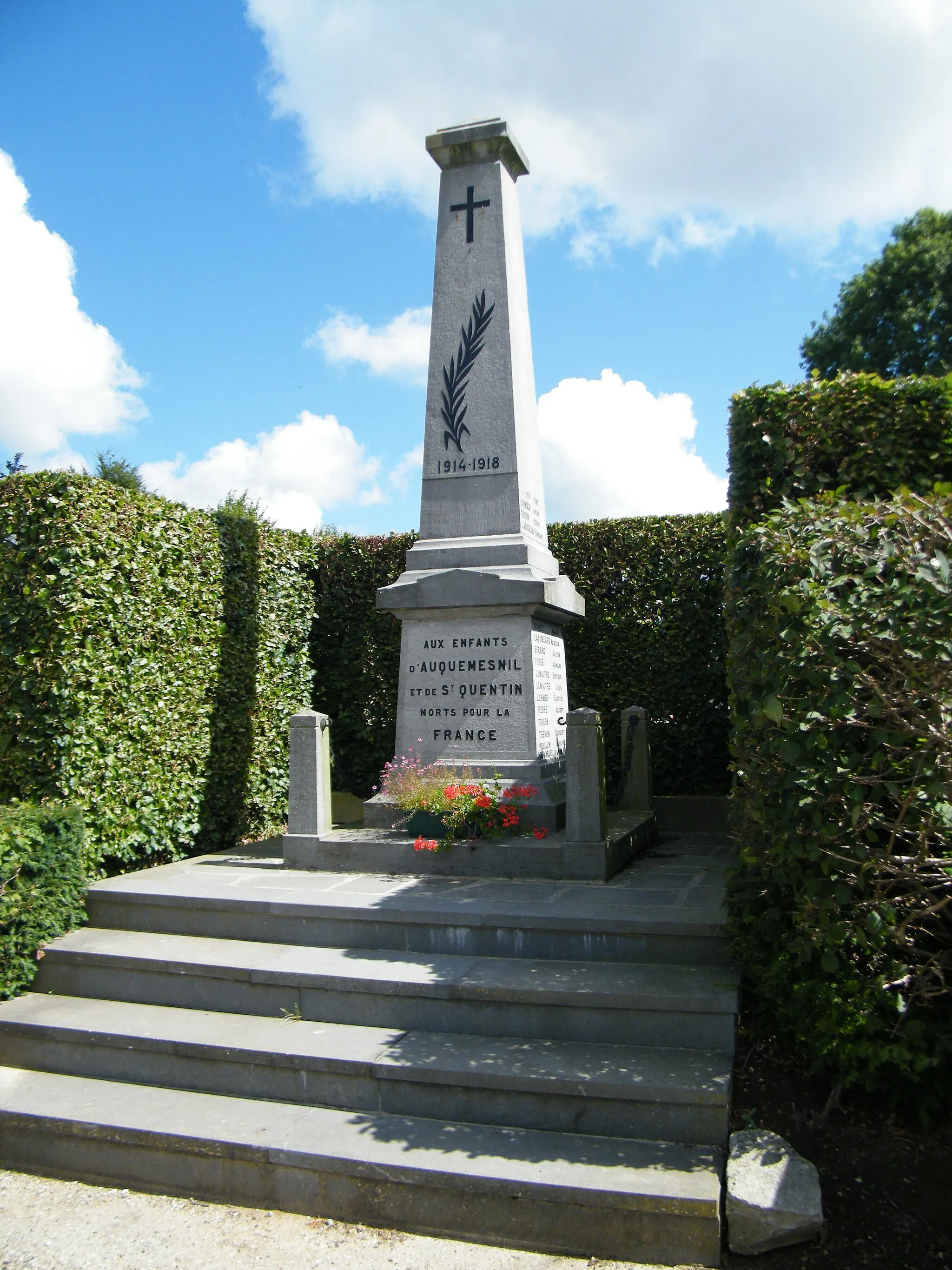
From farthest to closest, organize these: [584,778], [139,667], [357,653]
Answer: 1. [357,653]
2. [139,667]
3. [584,778]

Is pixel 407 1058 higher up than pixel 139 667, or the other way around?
pixel 139 667

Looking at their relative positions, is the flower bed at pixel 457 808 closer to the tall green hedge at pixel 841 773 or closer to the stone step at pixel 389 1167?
the tall green hedge at pixel 841 773

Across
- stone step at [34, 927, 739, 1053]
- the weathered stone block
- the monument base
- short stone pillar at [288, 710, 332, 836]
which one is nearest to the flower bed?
the monument base

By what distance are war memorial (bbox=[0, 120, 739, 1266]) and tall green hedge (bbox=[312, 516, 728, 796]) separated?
1031mm

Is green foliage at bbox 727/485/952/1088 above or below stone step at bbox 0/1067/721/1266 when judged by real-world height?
above

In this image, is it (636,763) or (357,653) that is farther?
(357,653)

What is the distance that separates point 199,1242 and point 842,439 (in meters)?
5.68

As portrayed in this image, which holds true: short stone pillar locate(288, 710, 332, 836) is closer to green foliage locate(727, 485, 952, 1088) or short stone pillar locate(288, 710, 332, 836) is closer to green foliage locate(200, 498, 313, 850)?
green foliage locate(200, 498, 313, 850)

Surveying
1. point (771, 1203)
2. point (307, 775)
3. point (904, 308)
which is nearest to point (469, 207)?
point (307, 775)

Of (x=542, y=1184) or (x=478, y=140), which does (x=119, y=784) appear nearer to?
(x=542, y=1184)

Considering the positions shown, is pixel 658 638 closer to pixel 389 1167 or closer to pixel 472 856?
pixel 472 856

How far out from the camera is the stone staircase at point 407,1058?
12.6 ft

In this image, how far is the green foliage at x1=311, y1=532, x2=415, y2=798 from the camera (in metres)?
10.5

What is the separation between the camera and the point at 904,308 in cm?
2258
